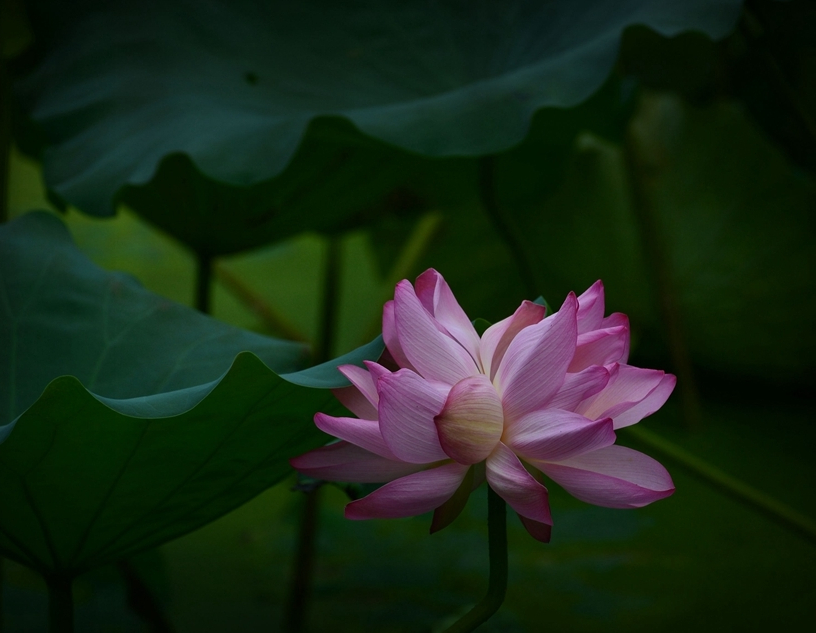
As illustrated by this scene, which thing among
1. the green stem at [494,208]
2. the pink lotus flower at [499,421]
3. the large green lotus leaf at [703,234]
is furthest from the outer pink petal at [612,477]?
the large green lotus leaf at [703,234]

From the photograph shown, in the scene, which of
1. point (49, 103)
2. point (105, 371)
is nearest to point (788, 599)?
point (105, 371)

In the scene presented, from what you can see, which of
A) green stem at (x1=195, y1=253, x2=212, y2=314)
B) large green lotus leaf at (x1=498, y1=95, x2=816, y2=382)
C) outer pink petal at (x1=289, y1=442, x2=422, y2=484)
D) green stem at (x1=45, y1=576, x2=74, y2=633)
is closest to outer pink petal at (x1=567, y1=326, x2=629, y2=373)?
outer pink petal at (x1=289, y1=442, x2=422, y2=484)

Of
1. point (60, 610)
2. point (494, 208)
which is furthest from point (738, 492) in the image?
point (60, 610)

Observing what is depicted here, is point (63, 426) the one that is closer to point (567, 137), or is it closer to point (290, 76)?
point (290, 76)

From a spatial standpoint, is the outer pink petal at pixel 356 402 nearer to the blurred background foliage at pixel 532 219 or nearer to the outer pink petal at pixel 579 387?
the outer pink petal at pixel 579 387

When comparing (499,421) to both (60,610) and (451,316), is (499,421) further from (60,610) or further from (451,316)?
(60,610)

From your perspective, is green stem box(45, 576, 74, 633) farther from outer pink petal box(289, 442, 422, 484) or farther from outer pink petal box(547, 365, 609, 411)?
outer pink petal box(547, 365, 609, 411)
